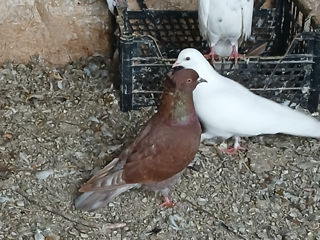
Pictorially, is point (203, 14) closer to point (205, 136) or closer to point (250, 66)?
point (250, 66)

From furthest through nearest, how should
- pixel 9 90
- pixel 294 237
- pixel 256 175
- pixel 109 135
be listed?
pixel 9 90, pixel 109 135, pixel 256 175, pixel 294 237

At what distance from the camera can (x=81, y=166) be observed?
311 cm

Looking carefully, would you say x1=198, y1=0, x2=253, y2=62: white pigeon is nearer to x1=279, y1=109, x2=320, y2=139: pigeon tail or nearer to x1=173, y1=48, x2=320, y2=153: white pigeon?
x1=173, y1=48, x2=320, y2=153: white pigeon

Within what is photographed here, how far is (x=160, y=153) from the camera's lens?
275 centimetres

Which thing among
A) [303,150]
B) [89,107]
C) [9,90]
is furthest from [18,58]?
[303,150]

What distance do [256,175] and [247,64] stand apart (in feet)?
1.73

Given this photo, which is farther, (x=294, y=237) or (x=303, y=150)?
(x=303, y=150)

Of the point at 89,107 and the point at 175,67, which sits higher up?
the point at 175,67

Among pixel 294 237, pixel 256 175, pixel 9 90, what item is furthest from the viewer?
pixel 9 90

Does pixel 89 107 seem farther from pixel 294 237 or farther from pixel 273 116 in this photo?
pixel 294 237

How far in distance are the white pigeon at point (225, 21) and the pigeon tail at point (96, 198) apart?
0.91m

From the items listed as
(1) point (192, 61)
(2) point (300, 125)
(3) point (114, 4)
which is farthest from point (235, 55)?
(3) point (114, 4)

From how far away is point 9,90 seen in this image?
11.8ft

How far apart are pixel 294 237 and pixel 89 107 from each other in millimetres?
1182
